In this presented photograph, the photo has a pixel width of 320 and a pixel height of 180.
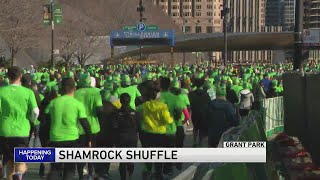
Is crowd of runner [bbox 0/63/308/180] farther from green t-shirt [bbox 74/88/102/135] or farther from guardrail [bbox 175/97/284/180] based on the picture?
guardrail [bbox 175/97/284/180]

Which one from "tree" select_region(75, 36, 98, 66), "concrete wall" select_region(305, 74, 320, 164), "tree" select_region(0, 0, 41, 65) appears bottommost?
"concrete wall" select_region(305, 74, 320, 164)

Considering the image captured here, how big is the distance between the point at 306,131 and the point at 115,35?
38665mm

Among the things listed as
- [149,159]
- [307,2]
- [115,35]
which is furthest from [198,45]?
[149,159]

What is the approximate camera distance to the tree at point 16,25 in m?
44.2

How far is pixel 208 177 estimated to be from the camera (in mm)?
4582

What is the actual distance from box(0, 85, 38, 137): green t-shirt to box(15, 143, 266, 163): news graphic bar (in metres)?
0.72

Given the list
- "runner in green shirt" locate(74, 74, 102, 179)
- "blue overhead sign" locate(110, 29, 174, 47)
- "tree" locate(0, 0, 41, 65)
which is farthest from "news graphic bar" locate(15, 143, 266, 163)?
"blue overhead sign" locate(110, 29, 174, 47)

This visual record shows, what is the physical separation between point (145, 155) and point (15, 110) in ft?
8.71

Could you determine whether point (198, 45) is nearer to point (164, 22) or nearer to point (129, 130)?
point (164, 22)

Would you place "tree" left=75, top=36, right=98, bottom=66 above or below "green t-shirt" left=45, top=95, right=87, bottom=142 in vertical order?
above

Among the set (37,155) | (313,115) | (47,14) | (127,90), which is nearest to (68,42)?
(47,14)

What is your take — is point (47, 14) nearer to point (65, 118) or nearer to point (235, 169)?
point (65, 118)

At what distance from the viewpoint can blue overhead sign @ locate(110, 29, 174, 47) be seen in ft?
170

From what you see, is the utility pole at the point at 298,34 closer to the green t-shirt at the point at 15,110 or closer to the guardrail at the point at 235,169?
the guardrail at the point at 235,169
